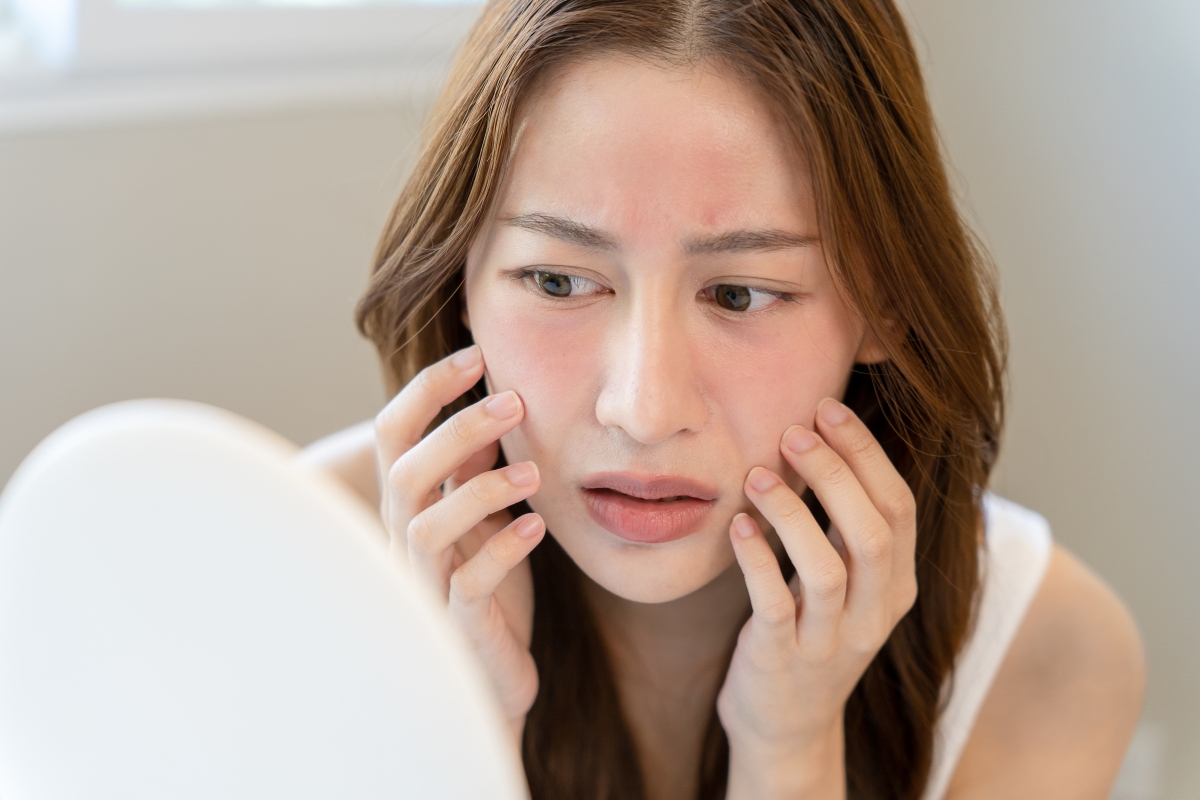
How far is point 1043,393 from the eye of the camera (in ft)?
6.54

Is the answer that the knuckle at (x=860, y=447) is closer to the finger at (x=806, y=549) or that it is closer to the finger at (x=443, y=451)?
the finger at (x=806, y=549)

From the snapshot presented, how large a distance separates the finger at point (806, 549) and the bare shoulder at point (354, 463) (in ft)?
1.82

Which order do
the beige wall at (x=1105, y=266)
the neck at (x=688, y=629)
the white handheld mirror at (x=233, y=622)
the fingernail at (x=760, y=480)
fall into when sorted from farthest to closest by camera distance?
1. the beige wall at (x=1105, y=266)
2. the neck at (x=688, y=629)
3. the fingernail at (x=760, y=480)
4. the white handheld mirror at (x=233, y=622)

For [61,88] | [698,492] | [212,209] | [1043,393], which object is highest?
[61,88]

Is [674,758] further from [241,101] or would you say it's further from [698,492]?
[241,101]

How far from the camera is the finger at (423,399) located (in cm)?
93

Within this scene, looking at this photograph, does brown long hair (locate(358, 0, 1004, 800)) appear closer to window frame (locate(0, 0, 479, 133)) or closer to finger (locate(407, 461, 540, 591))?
finger (locate(407, 461, 540, 591))

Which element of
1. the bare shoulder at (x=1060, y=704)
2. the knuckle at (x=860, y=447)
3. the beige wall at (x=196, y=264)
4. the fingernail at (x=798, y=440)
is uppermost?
the beige wall at (x=196, y=264)

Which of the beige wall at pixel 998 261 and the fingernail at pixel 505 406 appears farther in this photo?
the beige wall at pixel 998 261

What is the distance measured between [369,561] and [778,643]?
0.66m

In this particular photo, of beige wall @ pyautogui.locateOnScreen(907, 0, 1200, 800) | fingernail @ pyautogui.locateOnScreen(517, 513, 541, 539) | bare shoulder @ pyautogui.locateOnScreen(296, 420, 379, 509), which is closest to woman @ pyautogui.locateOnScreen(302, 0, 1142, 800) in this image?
fingernail @ pyautogui.locateOnScreen(517, 513, 541, 539)

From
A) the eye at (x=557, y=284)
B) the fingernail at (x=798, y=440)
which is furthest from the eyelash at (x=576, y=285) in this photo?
the fingernail at (x=798, y=440)

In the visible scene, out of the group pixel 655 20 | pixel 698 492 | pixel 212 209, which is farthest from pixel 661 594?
pixel 212 209

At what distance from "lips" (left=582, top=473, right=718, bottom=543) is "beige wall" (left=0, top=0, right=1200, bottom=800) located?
1008 millimetres
